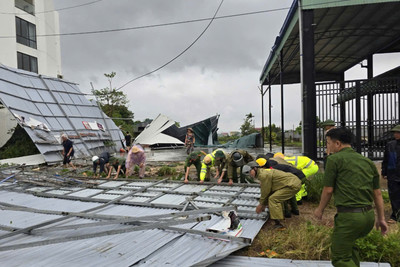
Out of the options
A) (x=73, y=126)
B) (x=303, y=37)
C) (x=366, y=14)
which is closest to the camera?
(x=303, y=37)

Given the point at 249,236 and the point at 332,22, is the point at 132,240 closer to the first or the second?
the point at 249,236

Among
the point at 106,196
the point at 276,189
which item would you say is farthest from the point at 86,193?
the point at 276,189

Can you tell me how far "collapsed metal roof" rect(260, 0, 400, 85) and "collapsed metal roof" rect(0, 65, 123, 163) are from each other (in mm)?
10566

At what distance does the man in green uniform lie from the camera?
2183 millimetres

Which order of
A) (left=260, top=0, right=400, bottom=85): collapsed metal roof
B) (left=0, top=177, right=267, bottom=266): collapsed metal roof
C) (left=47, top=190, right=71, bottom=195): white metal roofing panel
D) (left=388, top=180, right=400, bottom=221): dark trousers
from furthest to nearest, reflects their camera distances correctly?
(left=260, top=0, right=400, bottom=85): collapsed metal roof < (left=47, top=190, right=71, bottom=195): white metal roofing panel < (left=388, top=180, right=400, bottom=221): dark trousers < (left=0, top=177, right=267, bottom=266): collapsed metal roof

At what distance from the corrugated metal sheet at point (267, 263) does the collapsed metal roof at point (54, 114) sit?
10956 millimetres

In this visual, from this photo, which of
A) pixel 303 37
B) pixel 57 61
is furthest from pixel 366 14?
pixel 57 61

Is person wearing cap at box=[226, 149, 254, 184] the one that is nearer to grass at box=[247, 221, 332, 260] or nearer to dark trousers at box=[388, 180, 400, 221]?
grass at box=[247, 221, 332, 260]

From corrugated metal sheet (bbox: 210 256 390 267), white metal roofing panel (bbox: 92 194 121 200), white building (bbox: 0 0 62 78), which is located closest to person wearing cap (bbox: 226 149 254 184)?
white metal roofing panel (bbox: 92 194 121 200)

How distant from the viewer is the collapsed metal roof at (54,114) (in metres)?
11.5

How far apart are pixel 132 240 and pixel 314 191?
360cm

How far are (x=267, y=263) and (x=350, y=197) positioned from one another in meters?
1.09

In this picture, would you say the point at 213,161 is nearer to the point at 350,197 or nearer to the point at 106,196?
the point at 106,196

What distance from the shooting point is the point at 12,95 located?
11695 millimetres
